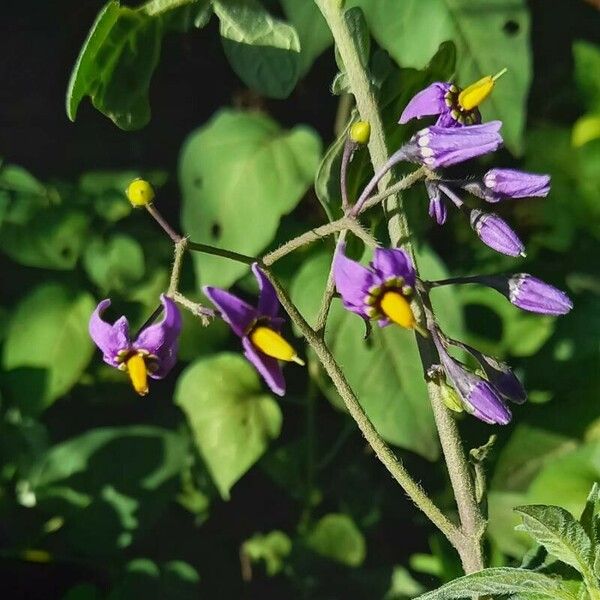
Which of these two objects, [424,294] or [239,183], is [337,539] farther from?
[424,294]

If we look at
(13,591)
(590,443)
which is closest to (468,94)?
(590,443)

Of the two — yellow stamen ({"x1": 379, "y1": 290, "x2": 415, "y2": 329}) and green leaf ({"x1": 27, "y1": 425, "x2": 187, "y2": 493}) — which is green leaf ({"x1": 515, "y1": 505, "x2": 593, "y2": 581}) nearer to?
yellow stamen ({"x1": 379, "y1": 290, "x2": 415, "y2": 329})

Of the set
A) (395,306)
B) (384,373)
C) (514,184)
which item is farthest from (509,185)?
(384,373)

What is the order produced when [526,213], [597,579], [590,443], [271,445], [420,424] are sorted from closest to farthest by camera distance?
[597,579] < [420,424] < [590,443] < [271,445] < [526,213]

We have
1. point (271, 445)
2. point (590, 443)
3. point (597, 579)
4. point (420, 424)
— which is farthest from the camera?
point (271, 445)

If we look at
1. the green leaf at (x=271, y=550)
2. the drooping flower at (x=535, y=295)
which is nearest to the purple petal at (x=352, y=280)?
the drooping flower at (x=535, y=295)

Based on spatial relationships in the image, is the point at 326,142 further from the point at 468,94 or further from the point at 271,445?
the point at 468,94

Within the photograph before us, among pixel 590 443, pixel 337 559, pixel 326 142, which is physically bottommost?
pixel 337 559
